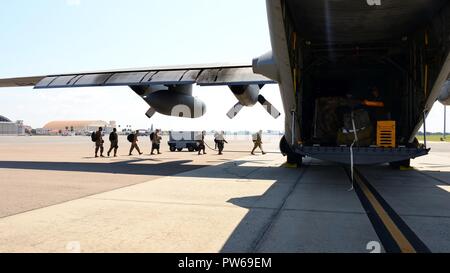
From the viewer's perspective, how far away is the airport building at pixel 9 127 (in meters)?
99.7

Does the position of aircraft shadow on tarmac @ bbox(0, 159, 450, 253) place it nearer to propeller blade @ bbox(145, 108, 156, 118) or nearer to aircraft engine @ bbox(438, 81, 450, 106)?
aircraft engine @ bbox(438, 81, 450, 106)

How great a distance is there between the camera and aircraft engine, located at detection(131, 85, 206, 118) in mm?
15961

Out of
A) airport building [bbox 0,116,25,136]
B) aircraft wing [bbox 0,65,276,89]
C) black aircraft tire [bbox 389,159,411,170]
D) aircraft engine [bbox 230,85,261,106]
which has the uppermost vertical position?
aircraft wing [bbox 0,65,276,89]

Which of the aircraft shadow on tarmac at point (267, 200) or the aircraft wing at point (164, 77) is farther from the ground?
the aircraft wing at point (164, 77)

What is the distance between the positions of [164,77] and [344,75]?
261 inches

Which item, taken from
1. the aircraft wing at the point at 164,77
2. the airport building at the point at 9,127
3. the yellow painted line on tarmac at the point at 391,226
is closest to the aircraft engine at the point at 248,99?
the aircraft wing at the point at 164,77

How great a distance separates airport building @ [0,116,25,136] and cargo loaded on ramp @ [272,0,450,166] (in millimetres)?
105908

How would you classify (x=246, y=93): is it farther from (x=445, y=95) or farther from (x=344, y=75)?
(x=445, y=95)

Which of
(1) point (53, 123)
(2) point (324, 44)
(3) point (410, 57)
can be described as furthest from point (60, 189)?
(1) point (53, 123)

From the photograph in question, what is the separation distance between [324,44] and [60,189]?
25.6 feet

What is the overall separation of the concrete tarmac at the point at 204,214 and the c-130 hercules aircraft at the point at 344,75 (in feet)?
4.35

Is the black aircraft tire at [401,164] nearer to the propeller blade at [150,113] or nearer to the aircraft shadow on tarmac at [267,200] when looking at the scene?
the aircraft shadow on tarmac at [267,200]

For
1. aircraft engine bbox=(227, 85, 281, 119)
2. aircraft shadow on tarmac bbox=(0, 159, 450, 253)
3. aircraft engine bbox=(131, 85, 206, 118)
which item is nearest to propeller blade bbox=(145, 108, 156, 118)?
aircraft engine bbox=(131, 85, 206, 118)

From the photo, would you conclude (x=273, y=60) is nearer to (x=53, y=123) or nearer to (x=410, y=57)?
(x=410, y=57)
